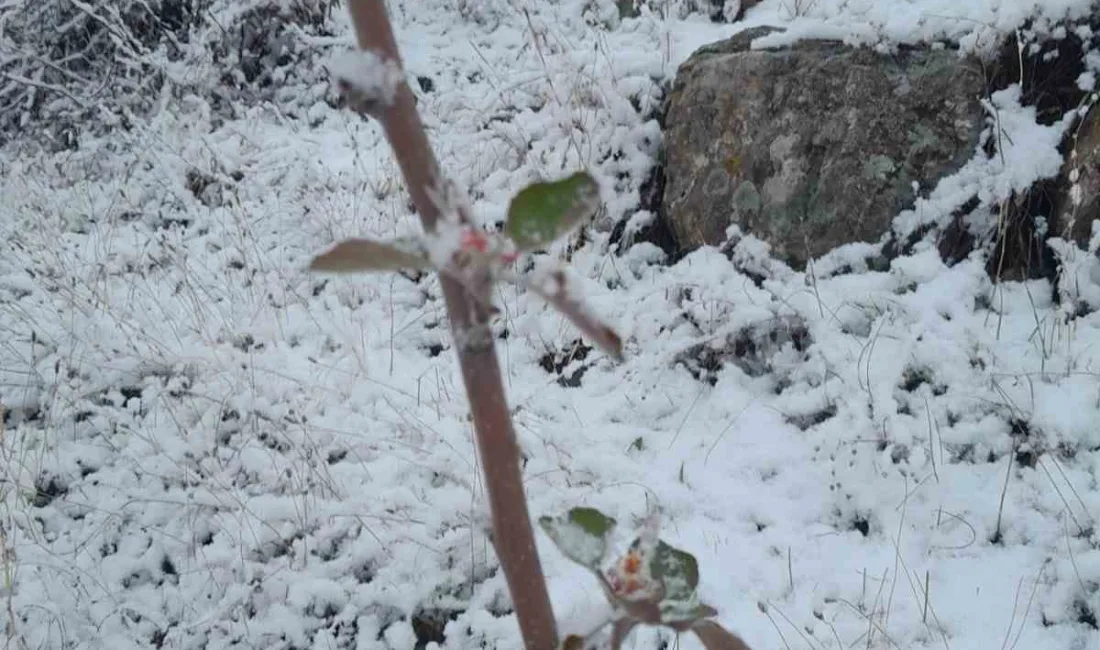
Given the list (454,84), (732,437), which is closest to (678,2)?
(454,84)

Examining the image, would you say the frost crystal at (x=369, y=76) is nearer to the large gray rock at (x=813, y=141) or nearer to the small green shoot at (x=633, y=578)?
the small green shoot at (x=633, y=578)

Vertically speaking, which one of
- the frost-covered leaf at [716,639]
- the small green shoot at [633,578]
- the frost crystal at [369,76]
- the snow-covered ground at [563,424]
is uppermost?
the snow-covered ground at [563,424]

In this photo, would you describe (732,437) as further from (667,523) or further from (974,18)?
(974,18)

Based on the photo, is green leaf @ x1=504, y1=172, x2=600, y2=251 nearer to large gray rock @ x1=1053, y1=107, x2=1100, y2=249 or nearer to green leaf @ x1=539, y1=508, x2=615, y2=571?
green leaf @ x1=539, y1=508, x2=615, y2=571

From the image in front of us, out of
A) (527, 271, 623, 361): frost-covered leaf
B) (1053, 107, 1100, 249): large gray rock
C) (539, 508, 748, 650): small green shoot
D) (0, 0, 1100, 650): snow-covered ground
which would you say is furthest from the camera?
(1053, 107, 1100, 249): large gray rock

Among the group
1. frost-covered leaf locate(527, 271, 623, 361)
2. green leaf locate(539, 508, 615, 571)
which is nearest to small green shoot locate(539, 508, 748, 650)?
green leaf locate(539, 508, 615, 571)

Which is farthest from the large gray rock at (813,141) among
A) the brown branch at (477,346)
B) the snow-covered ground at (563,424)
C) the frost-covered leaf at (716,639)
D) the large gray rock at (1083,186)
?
the brown branch at (477,346)

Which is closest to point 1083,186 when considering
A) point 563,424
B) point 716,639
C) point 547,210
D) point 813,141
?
point 813,141
